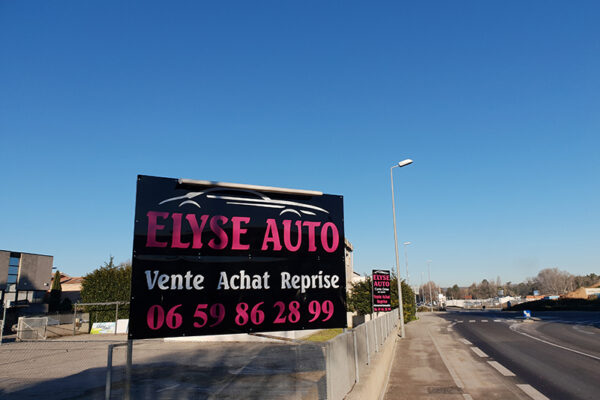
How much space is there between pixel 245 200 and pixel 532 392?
30.9 ft

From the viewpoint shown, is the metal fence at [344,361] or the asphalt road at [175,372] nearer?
the metal fence at [344,361]

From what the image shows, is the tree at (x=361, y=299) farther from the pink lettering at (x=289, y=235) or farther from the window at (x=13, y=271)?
the window at (x=13, y=271)

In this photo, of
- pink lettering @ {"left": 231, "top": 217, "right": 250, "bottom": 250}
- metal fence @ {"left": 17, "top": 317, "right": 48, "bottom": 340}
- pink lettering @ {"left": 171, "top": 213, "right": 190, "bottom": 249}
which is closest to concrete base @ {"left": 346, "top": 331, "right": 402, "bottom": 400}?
pink lettering @ {"left": 231, "top": 217, "right": 250, "bottom": 250}

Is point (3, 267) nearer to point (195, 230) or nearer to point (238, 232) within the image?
point (195, 230)

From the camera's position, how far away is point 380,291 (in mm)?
A: 20609

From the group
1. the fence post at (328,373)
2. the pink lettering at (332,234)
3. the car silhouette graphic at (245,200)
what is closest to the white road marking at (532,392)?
Result: the fence post at (328,373)

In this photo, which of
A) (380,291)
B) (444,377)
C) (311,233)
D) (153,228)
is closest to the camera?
(153,228)

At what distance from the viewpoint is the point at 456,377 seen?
39.9 ft

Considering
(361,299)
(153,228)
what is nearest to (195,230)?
(153,228)

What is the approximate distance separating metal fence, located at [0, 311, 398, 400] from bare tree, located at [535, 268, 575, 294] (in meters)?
166

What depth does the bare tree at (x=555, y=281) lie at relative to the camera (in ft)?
496

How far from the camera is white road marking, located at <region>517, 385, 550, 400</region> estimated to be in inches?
381

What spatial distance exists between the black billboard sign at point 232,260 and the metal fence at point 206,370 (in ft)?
3.09

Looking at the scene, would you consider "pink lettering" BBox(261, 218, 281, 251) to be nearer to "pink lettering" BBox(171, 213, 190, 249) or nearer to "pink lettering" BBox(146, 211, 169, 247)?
"pink lettering" BBox(171, 213, 190, 249)
